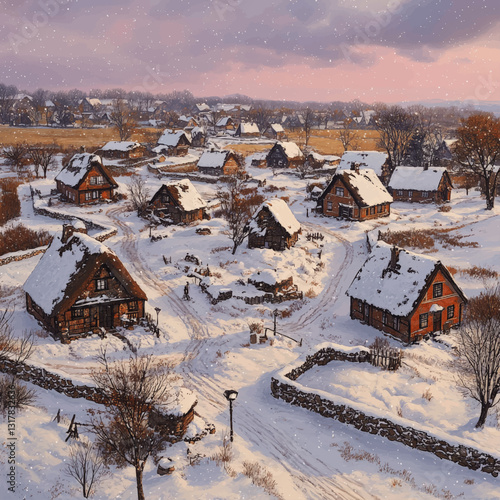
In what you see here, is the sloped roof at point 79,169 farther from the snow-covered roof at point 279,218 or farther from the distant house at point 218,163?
the snow-covered roof at point 279,218

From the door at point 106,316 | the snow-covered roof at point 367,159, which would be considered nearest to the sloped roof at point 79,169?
the door at point 106,316

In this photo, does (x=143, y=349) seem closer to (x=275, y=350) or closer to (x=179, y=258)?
(x=275, y=350)

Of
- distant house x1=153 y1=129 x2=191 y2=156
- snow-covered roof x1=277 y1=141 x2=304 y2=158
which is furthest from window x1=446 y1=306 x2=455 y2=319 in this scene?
distant house x1=153 y1=129 x2=191 y2=156

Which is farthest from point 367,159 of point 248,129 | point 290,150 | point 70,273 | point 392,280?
point 248,129

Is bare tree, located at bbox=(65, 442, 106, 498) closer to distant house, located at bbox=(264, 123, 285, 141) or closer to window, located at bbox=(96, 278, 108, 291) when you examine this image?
window, located at bbox=(96, 278, 108, 291)

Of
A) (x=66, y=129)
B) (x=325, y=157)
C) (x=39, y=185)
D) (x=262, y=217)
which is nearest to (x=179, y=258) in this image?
(x=262, y=217)

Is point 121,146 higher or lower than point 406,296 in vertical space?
higher

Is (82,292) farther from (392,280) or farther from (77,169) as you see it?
(77,169)
